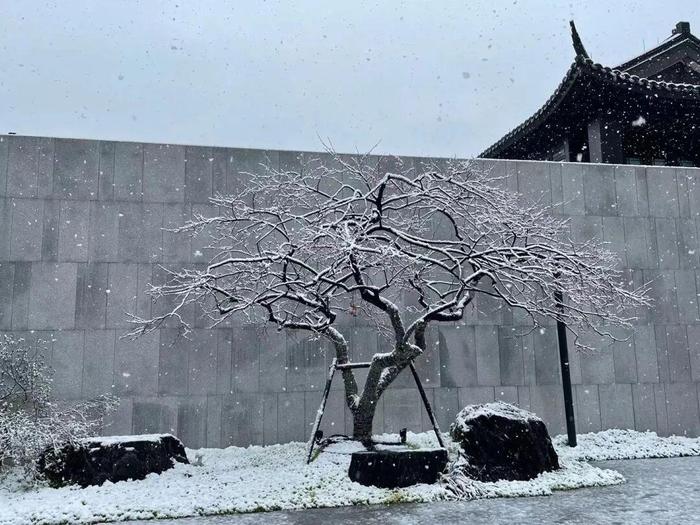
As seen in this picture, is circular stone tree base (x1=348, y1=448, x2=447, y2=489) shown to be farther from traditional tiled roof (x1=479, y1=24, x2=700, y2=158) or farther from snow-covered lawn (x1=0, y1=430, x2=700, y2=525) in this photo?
traditional tiled roof (x1=479, y1=24, x2=700, y2=158)

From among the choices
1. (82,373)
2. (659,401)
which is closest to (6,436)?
(82,373)

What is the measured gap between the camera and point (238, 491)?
7.93 metres

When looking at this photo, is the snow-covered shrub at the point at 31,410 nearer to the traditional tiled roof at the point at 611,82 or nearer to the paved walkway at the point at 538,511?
the paved walkway at the point at 538,511

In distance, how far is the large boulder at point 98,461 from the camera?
801 centimetres

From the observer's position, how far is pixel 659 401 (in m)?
12.5

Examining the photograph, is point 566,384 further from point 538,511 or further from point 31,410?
point 31,410

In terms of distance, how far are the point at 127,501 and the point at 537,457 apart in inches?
219

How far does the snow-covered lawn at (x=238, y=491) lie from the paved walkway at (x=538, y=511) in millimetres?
188

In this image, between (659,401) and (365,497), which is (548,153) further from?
(365,497)

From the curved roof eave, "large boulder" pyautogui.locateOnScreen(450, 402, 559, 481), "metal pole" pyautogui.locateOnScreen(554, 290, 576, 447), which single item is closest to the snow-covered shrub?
"large boulder" pyautogui.locateOnScreen(450, 402, 559, 481)

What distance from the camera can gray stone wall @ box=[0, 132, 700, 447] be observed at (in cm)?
1070

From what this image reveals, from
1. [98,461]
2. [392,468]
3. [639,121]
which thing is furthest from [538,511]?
[639,121]

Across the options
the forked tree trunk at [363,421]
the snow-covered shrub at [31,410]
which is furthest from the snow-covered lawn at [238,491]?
the snow-covered shrub at [31,410]

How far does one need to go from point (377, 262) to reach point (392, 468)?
2775mm
